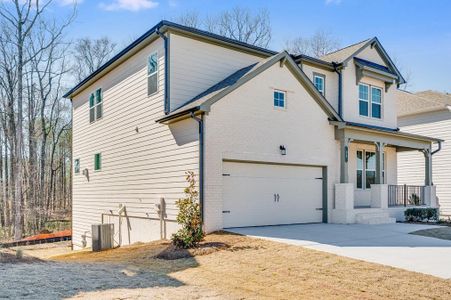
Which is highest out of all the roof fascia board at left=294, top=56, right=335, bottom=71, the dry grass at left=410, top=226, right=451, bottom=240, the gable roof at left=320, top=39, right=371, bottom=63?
the gable roof at left=320, top=39, right=371, bottom=63

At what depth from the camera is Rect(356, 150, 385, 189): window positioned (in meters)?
18.5

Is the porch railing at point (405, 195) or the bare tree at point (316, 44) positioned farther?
the bare tree at point (316, 44)

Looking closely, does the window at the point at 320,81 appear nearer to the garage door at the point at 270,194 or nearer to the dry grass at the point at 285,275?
the garage door at the point at 270,194

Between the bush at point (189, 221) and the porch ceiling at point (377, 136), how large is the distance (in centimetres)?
680

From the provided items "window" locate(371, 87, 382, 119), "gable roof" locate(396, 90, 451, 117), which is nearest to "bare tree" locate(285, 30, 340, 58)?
"gable roof" locate(396, 90, 451, 117)

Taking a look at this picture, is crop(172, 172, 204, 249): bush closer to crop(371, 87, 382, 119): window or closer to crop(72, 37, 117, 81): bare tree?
crop(371, 87, 382, 119): window

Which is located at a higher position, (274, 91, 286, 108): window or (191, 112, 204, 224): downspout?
(274, 91, 286, 108): window

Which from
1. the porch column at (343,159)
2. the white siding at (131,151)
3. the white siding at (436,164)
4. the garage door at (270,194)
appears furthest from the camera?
the white siding at (436,164)

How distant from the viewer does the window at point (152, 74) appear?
14484 mm

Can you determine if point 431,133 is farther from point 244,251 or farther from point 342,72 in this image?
point 244,251

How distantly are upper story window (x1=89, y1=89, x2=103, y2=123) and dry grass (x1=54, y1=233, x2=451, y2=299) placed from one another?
10.3 metres

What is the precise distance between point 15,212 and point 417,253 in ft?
70.9

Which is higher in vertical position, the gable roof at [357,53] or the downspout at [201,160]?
the gable roof at [357,53]

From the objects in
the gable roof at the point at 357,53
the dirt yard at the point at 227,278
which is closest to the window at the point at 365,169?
the gable roof at the point at 357,53
